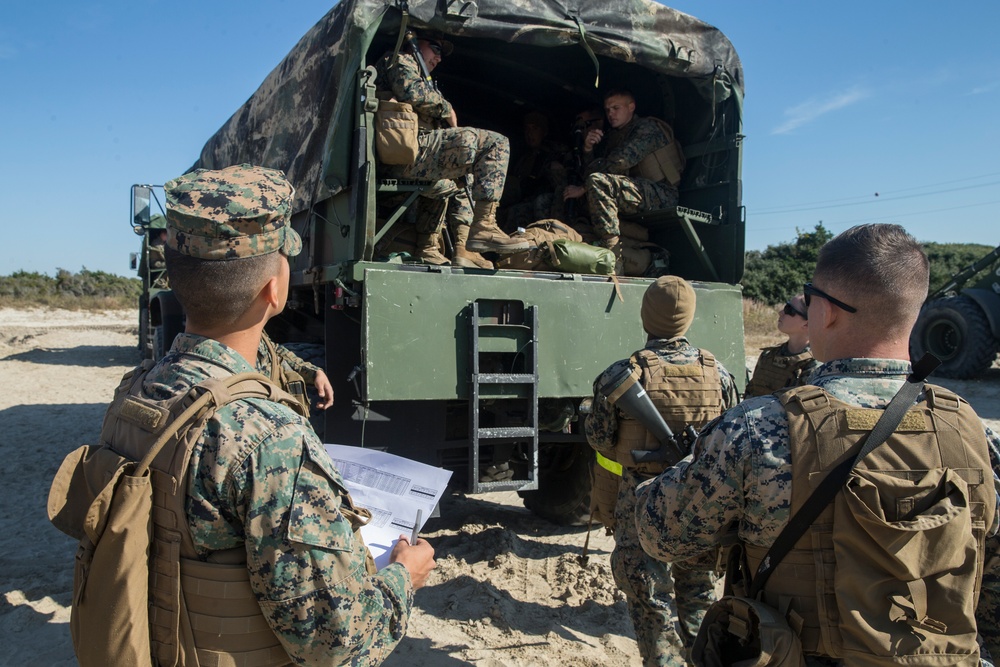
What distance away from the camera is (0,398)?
28.4 ft

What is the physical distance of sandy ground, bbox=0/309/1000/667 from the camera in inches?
122

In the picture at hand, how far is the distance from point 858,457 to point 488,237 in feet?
10.4

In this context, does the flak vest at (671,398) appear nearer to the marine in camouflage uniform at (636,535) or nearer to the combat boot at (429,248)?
the marine in camouflage uniform at (636,535)

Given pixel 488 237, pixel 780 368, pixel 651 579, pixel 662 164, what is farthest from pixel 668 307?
pixel 662 164

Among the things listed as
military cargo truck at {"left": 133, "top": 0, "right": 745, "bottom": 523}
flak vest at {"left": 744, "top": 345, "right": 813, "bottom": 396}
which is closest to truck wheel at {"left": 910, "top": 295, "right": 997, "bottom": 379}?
military cargo truck at {"left": 133, "top": 0, "right": 745, "bottom": 523}

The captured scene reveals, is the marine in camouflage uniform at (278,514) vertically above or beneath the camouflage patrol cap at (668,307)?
beneath

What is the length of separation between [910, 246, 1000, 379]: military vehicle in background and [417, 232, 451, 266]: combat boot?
8.71 meters

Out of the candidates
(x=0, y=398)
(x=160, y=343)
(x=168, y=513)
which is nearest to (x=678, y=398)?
(x=168, y=513)

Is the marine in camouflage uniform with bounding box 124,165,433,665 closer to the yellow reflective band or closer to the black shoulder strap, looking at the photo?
the black shoulder strap

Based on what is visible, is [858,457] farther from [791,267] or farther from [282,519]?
[791,267]

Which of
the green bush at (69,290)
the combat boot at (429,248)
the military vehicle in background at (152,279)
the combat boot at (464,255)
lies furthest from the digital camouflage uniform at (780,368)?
the green bush at (69,290)

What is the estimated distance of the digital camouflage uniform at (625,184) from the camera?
484cm

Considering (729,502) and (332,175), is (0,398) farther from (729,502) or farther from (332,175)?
(729,502)

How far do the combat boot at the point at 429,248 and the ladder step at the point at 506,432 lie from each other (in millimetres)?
1125
